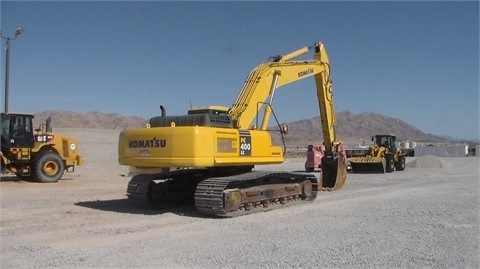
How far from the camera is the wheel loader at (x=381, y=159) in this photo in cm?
2781

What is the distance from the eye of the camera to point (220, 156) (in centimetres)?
1084

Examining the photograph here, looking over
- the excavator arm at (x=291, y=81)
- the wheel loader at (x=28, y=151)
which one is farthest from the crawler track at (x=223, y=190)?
the wheel loader at (x=28, y=151)

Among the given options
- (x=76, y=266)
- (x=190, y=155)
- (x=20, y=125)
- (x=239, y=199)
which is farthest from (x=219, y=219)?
(x=20, y=125)

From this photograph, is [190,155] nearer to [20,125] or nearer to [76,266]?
[76,266]

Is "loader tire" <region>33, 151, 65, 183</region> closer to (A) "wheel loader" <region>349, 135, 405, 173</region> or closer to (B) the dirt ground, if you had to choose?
(B) the dirt ground

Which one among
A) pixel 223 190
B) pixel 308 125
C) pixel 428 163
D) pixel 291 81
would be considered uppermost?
pixel 308 125

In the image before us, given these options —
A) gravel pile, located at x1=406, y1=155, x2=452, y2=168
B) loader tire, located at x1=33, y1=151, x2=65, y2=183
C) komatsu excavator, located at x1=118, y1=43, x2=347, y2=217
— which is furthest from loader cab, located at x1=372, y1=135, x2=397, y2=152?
loader tire, located at x1=33, y1=151, x2=65, y2=183

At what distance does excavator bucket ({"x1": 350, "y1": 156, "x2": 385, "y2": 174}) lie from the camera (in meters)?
27.7

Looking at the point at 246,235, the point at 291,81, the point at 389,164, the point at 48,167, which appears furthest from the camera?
the point at 389,164

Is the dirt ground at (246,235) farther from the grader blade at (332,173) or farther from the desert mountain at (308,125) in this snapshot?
the desert mountain at (308,125)

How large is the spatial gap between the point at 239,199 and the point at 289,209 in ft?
5.33

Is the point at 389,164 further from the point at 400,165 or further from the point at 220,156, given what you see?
the point at 220,156

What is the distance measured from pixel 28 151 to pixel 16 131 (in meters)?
0.85

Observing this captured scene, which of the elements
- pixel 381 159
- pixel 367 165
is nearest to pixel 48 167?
pixel 367 165
